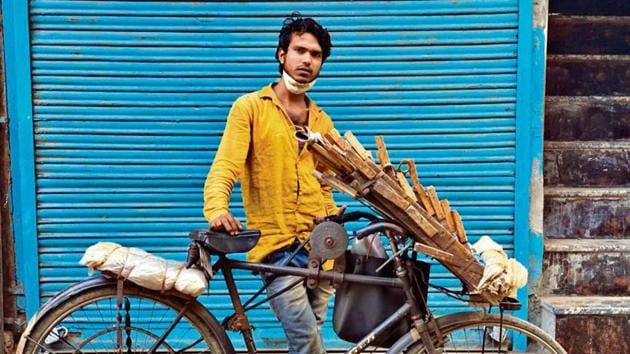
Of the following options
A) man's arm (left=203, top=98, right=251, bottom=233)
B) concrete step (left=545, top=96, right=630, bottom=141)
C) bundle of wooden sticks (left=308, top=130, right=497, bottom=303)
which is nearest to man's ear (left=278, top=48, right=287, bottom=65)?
→ man's arm (left=203, top=98, right=251, bottom=233)

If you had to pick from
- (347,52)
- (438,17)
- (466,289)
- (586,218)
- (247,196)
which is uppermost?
(438,17)

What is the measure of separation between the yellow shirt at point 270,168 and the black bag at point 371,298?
1.07 ft

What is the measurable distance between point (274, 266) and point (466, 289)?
799 mm

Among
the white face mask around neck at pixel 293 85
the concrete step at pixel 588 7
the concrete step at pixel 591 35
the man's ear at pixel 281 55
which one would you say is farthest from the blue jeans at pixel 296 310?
the concrete step at pixel 588 7

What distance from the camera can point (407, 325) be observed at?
2.78 metres

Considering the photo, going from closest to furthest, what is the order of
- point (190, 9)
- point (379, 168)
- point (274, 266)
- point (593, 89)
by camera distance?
point (379, 168), point (274, 266), point (190, 9), point (593, 89)

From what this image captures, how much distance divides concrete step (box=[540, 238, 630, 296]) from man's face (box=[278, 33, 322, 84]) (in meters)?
2.35

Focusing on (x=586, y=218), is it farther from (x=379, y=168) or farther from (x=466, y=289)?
(x=379, y=168)

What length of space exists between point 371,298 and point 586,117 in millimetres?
3002

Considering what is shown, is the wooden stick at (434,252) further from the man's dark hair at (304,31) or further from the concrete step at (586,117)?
the concrete step at (586,117)

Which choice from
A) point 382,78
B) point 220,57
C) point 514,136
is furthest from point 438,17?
point 220,57

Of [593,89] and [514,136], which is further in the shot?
[593,89]

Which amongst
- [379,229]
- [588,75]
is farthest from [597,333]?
[588,75]

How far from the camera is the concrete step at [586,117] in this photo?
193 inches
